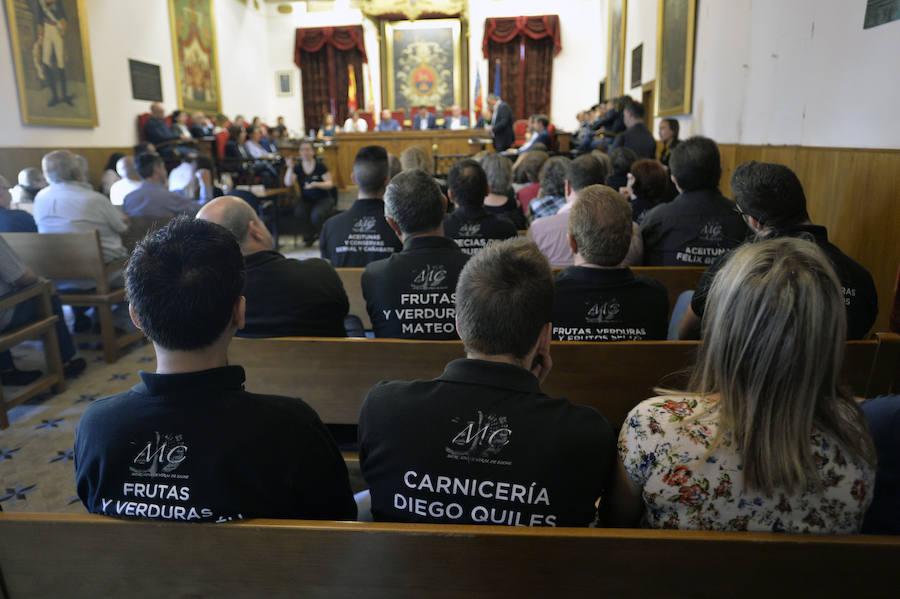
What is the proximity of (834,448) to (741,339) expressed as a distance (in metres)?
0.23

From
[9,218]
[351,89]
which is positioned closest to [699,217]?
[9,218]

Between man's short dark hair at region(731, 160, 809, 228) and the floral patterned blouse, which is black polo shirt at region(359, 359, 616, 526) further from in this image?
man's short dark hair at region(731, 160, 809, 228)

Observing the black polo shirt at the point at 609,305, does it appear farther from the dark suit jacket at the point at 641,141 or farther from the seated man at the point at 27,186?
the seated man at the point at 27,186

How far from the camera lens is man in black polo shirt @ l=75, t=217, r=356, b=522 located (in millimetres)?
1050

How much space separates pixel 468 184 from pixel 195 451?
7.93 feet

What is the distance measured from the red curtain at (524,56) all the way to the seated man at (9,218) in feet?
41.9

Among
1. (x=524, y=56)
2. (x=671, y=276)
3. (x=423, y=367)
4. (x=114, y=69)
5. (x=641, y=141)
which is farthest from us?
(x=524, y=56)

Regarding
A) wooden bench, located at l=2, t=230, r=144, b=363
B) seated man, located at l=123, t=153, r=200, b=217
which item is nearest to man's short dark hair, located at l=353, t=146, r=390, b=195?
wooden bench, located at l=2, t=230, r=144, b=363

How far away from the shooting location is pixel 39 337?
3.38 m

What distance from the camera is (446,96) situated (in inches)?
607

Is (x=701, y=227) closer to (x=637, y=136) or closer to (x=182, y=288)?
(x=182, y=288)

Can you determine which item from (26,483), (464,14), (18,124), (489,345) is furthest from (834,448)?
(464,14)

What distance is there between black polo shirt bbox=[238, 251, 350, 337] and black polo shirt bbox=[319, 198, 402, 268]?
108 cm

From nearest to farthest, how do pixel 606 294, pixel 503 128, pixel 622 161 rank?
pixel 606 294 < pixel 622 161 < pixel 503 128
